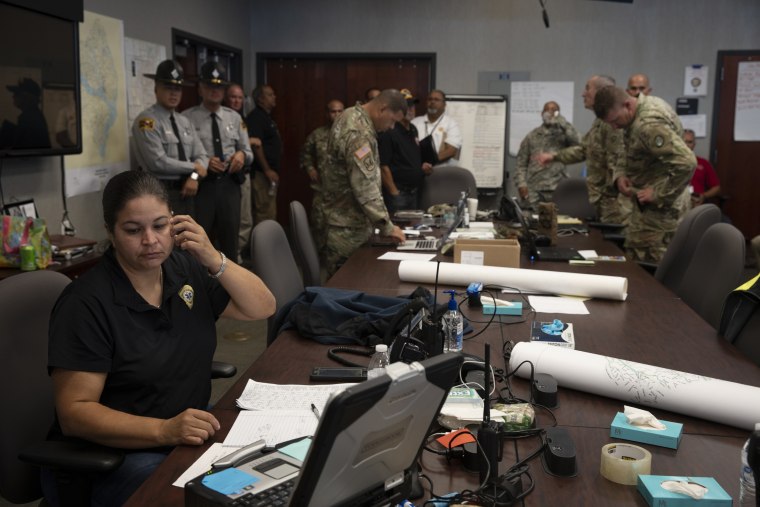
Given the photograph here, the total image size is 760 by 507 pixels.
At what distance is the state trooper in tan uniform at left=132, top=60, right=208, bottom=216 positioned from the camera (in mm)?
5023

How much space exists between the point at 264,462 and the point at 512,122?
7274 mm

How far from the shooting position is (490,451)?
140 centimetres

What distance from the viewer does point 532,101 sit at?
8133 millimetres

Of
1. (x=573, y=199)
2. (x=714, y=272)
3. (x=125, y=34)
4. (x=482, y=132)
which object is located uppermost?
(x=125, y=34)

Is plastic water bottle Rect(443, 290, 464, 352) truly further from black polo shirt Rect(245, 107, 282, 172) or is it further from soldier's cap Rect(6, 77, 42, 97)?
black polo shirt Rect(245, 107, 282, 172)

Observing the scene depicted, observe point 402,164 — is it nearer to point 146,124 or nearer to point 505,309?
point 146,124

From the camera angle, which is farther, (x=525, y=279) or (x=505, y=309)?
(x=525, y=279)

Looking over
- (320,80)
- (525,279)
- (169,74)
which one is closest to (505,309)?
(525,279)

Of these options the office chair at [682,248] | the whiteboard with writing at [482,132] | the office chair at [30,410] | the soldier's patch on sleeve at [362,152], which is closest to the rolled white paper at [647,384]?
the office chair at [30,410]

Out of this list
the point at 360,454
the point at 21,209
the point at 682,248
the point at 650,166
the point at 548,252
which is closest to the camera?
the point at 360,454

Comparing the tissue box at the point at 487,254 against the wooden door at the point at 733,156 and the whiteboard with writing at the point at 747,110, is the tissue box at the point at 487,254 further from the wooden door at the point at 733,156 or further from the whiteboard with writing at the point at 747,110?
the whiteboard with writing at the point at 747,110

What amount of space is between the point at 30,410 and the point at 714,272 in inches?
96.7

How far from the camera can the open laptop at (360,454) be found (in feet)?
3.28

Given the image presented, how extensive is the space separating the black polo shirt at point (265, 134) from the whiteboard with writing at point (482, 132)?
1.93 metres
